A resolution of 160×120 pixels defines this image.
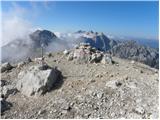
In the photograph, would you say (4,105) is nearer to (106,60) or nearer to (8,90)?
(8,90)

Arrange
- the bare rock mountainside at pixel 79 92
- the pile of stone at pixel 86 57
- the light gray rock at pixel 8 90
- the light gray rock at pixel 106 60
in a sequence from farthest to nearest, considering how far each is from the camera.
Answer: the pile of stone at pixel 86 57
the light gray rock at pixel 106 60
the light gray rock at pixel 8 90
the bare rock mountainside at pixel 79 92

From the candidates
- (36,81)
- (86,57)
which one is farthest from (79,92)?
(86,57)

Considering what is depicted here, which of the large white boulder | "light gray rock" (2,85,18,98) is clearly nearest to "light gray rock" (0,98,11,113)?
the large white boulder

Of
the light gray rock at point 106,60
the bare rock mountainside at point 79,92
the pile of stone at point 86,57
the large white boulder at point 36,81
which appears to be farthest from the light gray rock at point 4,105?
the light gray rock at point 106,60

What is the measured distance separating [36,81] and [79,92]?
11.0ft

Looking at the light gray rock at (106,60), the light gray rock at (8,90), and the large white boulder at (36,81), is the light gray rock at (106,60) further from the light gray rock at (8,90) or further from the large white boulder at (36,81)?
the light gray rock at (8,90)

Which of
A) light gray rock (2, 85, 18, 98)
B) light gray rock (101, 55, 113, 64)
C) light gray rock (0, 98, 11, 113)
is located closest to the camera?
light gray rock (0, 98, 11, 113)

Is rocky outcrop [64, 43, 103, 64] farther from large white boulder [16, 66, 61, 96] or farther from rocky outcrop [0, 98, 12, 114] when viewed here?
rocky outcrop [0, 98, 12, 114]

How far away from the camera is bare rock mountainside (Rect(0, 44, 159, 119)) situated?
18922 millimetres

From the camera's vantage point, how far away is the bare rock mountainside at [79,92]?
18.9 meters

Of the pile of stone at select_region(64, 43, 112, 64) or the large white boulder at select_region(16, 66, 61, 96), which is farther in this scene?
the pile of stone at select_region(64, 43, 112, 64)

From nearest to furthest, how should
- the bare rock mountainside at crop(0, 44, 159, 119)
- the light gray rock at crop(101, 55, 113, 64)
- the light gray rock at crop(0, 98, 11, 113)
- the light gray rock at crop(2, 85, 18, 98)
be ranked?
the bare rock mountainside at crop(0, 44, 159, 119), the light gray rock at crop(0, 98, 11, 113), the light gray rock at crop(2, 85, 18, 98), the light gray rock at crop(101, 55, 113, 64)

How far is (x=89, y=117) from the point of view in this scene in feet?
60.5

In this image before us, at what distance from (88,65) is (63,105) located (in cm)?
853
